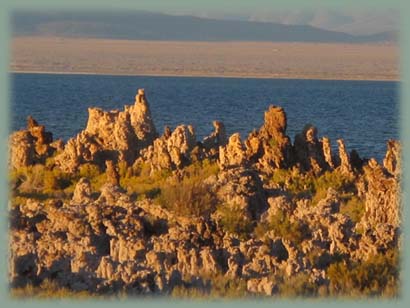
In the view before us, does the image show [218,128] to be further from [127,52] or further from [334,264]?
[127,52]

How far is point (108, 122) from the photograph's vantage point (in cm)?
2431

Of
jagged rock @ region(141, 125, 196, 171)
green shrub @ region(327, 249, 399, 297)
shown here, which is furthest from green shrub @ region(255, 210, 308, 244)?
jagged rock @ region(141, 125, 196, 171)

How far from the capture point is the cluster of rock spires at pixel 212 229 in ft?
46.9

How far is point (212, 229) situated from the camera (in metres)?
16.0

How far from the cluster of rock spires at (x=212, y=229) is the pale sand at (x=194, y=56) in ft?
302

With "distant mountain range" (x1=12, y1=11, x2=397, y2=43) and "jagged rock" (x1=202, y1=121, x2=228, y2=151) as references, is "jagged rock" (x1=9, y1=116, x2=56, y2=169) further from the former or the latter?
"distant mountain range" (x1=12, y1=11, x2=397, y2=43)

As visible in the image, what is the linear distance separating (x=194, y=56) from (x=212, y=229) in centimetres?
11672

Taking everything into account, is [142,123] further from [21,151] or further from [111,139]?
[21,151]

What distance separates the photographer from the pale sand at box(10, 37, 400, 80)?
122 m

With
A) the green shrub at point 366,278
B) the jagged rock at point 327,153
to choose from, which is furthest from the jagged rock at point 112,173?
the green shrub at point 366,278

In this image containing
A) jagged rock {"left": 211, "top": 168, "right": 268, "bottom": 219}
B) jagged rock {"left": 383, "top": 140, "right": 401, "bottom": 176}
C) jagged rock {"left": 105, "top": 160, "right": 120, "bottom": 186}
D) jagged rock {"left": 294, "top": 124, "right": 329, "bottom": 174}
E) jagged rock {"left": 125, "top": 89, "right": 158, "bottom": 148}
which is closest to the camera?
jagged rock {"left": 211, "top": 168, "right": 268, "bottom": 219}

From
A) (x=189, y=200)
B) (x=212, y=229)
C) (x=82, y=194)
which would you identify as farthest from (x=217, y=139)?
(x=212, y=229)

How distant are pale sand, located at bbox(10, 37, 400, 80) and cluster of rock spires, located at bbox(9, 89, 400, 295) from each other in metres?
92.1

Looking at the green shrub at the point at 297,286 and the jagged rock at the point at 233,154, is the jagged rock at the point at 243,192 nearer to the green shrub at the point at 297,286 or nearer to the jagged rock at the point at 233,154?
the jagged rock at the point at 233,154
